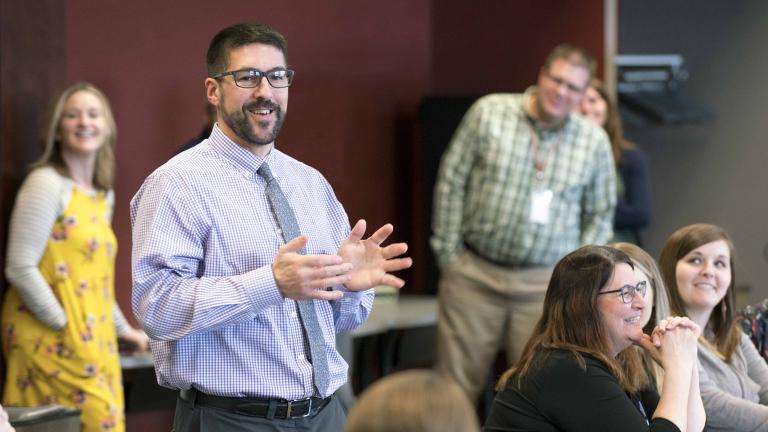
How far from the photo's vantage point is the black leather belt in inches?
105

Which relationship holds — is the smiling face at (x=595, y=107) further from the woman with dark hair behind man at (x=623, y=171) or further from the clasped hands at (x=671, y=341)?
the clasped hands at (x=671, y=341)

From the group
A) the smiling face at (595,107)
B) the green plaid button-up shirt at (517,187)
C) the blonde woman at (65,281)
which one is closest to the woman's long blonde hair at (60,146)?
the blonde woman at (65,281)

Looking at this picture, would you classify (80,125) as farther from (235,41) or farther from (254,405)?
(254,405)

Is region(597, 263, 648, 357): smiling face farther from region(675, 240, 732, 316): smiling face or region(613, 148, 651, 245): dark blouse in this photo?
region(613, 148, 651, 245): dark blouse

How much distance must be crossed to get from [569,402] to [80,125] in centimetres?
253

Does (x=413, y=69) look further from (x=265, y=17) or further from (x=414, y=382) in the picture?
(x=414, y=382)

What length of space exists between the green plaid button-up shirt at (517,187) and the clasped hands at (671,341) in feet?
6.78

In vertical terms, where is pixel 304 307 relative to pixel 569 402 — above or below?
above

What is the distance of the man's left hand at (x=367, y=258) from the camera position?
269 centimetres

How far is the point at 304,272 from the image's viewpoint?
249 cm

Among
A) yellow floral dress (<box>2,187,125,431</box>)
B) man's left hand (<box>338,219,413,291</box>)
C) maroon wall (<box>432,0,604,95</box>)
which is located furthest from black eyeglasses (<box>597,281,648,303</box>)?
maroon wall (<box>432,0,604,95</box>)

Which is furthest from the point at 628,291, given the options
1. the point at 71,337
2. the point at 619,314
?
the point at 71,337

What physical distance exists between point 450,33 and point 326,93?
1116 mm

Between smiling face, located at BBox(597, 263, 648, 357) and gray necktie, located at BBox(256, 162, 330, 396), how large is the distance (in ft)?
2.32
